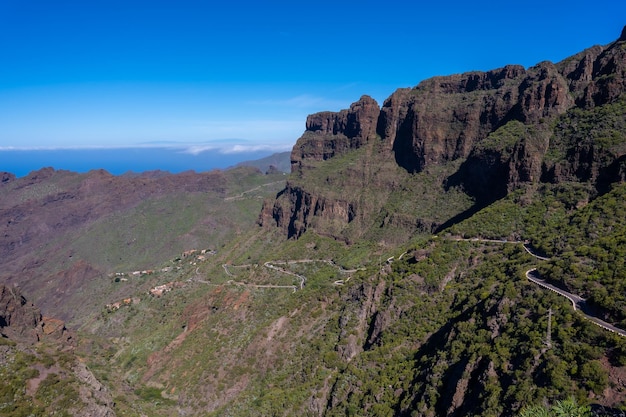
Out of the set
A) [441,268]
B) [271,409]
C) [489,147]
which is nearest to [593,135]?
[489,147]

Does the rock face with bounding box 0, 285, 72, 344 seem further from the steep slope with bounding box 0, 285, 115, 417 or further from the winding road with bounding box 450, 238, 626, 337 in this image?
the winding road with bounding box 450, 238, 626, 337

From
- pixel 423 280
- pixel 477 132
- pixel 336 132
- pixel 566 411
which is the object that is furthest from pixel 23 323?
pixel 336 132

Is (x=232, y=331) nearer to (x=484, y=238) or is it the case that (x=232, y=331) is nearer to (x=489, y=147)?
(x=484, y=238)

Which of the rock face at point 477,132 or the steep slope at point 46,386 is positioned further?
Answer: the rock face at point 477,132

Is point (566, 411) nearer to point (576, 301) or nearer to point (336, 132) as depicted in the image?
point (576, 301)

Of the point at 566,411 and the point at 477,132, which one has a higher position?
the point at 477,132

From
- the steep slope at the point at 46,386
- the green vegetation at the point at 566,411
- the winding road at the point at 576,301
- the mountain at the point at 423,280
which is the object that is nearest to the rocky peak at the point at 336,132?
Result: the mountain at the point at 423,280

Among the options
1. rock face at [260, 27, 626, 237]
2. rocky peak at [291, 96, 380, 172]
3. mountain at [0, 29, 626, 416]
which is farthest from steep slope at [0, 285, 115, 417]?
rocky peak at [291, 96, 380, 172]

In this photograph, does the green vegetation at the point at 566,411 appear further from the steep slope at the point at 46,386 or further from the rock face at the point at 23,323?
the rock face at the point at 23,323
